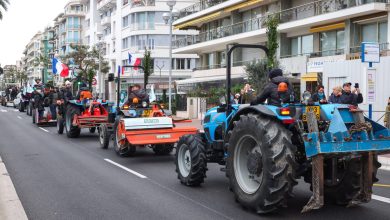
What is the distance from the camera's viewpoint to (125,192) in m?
8.32

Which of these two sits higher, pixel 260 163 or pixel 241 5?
pixel 241 5

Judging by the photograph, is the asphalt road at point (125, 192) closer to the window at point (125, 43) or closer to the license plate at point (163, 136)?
the license plate at point (163, 136)

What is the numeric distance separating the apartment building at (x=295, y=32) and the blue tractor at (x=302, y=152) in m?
13.9

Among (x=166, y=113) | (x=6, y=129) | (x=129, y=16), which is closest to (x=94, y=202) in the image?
(x=166, y=113)

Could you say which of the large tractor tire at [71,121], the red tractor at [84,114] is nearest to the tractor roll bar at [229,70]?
the red tractor at [84,114]

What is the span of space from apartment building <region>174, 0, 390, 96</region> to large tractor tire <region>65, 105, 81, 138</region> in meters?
10.1

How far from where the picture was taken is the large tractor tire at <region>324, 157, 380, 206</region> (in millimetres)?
6719

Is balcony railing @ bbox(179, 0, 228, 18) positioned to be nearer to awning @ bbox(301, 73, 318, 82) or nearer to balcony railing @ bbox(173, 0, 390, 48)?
balcony railing @ bbox(173, 0, 390, 48)

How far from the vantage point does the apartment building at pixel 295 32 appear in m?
27.1

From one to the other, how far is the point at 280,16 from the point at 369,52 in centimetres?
1962

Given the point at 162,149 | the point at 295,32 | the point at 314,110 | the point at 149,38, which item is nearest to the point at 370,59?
the point at 162,149

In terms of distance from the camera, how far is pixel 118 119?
13.0 m

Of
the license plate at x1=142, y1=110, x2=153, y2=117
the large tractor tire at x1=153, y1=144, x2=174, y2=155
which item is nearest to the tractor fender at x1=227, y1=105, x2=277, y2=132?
the large tractor tire at x1=153, y1=144, x2=174, y2=155

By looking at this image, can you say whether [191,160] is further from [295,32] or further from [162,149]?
[295,32]
